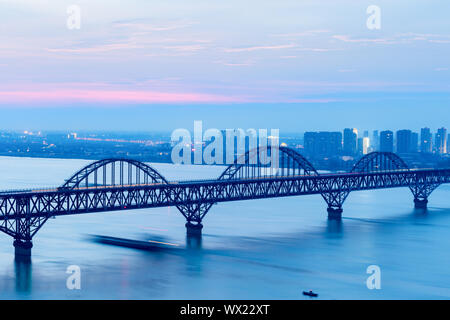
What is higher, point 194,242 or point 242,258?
point 194,242

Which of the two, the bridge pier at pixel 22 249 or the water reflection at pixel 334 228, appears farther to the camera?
the water reflection at pixel 334 228

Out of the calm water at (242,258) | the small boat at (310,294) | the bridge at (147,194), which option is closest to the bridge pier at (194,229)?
the bridge at (147,194)

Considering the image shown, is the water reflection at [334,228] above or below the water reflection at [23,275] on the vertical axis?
below

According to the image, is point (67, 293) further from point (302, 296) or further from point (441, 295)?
point (441, 295)

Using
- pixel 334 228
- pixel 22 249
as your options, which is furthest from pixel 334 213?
pixel 22 249

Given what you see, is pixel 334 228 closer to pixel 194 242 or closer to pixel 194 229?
pixel 194 229

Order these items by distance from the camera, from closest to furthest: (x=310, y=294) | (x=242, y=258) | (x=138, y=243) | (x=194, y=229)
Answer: (x=310, y=294)
(x=242, y=258)
(x=138, y=243)
(x=194, y=229)

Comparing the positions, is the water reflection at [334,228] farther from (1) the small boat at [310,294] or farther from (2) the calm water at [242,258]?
(1) the small boat at [310,294]

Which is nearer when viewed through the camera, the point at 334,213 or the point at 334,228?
the point at 334,228
